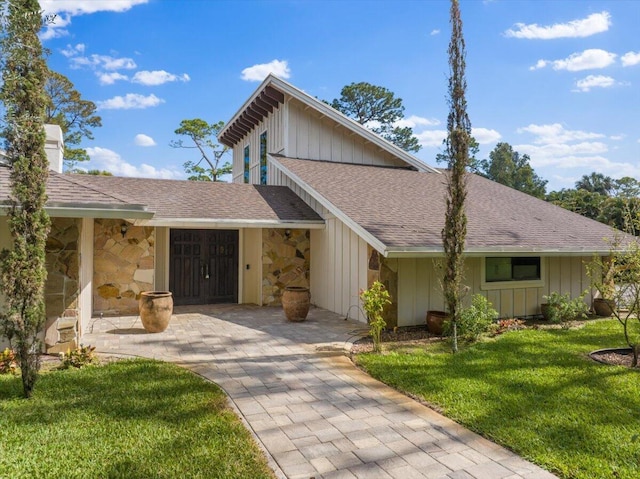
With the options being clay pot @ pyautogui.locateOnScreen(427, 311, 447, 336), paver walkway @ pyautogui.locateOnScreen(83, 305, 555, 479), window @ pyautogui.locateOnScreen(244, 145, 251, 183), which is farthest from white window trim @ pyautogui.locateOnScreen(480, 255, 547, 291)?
window @ pyautogui.locateOnScreen(244, 145, 251, 183)

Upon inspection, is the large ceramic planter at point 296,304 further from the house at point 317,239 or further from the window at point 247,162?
the window at point 247,162

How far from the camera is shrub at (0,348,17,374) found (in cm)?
525

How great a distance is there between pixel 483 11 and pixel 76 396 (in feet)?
29.7

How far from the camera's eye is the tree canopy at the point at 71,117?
25561 mm

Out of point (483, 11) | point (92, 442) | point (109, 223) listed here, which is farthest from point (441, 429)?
point (109, 223)

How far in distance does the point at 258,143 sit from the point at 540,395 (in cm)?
1349

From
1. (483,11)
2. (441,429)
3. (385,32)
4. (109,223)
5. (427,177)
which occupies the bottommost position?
(441,429)

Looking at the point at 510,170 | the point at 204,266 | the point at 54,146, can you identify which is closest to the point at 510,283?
the point at 204,266

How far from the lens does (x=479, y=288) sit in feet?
30.5

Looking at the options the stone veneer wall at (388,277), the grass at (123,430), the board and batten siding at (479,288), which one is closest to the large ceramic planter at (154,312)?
the grass at (123,430)

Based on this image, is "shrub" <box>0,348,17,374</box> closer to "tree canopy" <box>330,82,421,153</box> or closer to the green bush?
the green bush

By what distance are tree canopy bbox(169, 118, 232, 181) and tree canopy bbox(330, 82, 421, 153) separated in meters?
9.73

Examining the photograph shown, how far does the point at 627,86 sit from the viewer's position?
39.2ft

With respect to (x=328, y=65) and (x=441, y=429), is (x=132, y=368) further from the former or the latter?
(x=328, y=65)
